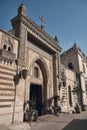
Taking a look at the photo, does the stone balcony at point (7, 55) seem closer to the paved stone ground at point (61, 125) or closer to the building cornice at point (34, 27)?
the building cornice at point (34, 27)

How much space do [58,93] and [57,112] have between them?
6.68ft

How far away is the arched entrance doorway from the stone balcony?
3.64 m

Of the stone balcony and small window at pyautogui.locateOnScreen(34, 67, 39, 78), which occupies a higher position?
the stone balcony

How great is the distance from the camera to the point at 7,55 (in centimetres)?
771

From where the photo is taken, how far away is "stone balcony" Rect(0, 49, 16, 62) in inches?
294

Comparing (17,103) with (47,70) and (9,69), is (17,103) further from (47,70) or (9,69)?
(47,70)

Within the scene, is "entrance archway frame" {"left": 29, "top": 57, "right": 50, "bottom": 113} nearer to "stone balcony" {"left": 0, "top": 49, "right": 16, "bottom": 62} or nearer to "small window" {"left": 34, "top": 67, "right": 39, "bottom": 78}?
"small window" {"left": 34, "top": 67, "right": 39, "bottom": 78}

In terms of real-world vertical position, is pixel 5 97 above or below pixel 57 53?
below

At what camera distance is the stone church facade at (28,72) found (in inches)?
297

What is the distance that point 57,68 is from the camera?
1411 centimetres

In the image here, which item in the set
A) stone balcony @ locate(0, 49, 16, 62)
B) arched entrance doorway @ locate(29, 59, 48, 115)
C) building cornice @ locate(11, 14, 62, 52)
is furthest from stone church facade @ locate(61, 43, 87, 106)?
stone balcony @ locate(0, 49, 16, 62)

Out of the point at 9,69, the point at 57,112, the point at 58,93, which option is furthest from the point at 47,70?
the point at 9,69

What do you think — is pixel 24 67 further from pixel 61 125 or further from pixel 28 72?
pixel 61 125

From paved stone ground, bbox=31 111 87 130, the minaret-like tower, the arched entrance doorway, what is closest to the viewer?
paved stone ground, bbox=31 111 87 130
